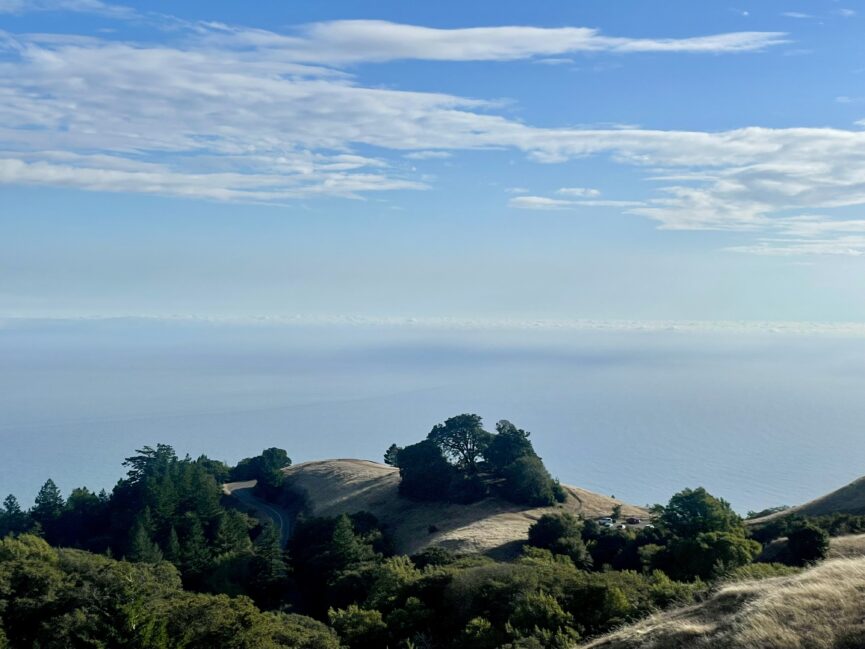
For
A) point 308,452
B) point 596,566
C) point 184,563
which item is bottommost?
point 308,452

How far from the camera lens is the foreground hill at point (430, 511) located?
4969 centimetres

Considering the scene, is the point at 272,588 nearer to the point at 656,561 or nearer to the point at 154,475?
the point at 656,561

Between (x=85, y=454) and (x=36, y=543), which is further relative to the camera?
(x=85, y=454)

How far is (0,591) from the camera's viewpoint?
30.6 m

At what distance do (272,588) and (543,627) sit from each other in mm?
26417

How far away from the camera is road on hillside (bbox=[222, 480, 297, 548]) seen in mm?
64800

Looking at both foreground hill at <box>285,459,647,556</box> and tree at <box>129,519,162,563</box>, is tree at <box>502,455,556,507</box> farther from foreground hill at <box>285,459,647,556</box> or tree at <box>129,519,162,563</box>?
tree at <box>129,519,162,563</box>

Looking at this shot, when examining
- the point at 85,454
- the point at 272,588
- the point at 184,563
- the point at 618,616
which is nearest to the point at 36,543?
the point at 184,563

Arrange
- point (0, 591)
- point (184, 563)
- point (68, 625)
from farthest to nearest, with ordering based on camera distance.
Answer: point (184, 563)
point (0, 591)
point (68, 625)

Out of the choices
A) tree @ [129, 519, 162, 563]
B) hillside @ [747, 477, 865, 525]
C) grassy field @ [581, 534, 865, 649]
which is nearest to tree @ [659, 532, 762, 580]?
grassy field @ [581, 534, 865, 649]

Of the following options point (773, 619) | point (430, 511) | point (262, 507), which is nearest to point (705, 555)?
point (773, 619)

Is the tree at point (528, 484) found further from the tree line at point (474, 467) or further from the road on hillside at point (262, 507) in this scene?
the road on hillside at point (262, 507)

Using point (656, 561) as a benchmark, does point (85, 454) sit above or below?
below

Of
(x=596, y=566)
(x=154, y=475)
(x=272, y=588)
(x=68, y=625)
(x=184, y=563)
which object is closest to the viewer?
(x=68, y=625)
